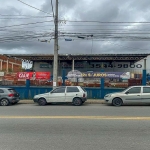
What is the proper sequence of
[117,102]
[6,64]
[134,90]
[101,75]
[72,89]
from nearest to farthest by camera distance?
1. [117,102]
2. [134,90]
3. [72,89]
4. [101,75]
5. [6,64]

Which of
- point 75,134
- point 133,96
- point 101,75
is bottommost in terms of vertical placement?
point 75,134

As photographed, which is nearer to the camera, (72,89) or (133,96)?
(133,96)

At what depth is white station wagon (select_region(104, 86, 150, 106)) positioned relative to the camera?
591 inches

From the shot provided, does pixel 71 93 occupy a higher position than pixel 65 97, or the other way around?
pixel 71 93

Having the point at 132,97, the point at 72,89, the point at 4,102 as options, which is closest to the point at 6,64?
the point at 4,102

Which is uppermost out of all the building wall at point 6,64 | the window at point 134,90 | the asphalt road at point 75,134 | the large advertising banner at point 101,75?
the building wall at point 6,64

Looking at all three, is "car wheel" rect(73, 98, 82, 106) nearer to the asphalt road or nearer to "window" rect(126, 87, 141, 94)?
"window" rect(126, 87, 141, 94)

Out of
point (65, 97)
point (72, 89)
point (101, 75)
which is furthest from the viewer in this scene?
point (101, 75)

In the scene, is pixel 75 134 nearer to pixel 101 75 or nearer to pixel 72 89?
pixel 72 89

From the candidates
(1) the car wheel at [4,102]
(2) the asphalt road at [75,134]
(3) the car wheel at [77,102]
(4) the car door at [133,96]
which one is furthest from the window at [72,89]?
(2) the asphalt road at [75,134]

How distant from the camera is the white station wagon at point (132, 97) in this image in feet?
49.2

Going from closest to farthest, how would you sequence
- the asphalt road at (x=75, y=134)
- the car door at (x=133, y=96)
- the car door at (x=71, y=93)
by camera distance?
the asphalt road at (x=75, y=134)
the car door at (x=133, y=96)
the car door at (x=71, y=93)

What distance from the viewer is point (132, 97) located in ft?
49.2

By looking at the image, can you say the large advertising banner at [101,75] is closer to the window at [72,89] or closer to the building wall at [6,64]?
the window at [72,89]
